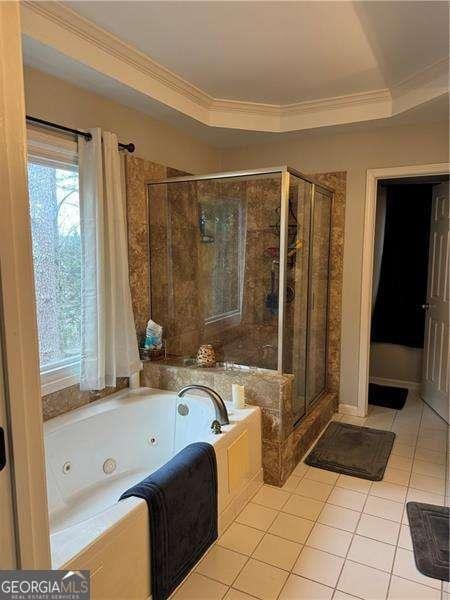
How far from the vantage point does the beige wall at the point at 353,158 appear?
3.21 m

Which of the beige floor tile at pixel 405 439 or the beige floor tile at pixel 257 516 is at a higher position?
the beige floor tile at pixel 405 439

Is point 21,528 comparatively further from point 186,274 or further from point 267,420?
point 186,274

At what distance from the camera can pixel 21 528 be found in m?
0.84

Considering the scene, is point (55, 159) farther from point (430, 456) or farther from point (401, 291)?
point (401, 291)

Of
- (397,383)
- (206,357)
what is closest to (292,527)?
(206,357)

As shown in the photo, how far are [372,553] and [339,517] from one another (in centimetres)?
29

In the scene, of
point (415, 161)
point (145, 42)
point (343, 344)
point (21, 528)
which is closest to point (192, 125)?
point (145, 42)

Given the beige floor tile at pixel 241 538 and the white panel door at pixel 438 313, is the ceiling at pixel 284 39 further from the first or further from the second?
the beige floor tile at pixel 241 538

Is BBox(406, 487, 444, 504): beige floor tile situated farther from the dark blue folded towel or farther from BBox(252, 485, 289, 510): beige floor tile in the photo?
the dark blue folded towel

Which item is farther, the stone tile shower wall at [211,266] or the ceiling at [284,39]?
the stone tile shower wall at [211,266]

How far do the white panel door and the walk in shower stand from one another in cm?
Result: 106

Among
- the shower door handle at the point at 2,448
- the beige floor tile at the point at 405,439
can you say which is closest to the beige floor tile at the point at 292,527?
the beige floor tile at the point at 405,439

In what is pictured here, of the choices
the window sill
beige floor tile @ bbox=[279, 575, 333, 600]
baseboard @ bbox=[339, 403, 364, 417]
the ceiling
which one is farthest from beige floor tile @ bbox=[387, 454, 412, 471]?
the ceiling

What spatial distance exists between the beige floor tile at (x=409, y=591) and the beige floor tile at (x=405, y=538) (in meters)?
0.24
